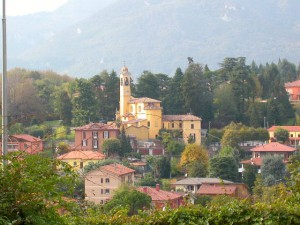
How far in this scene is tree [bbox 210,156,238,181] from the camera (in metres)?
34.0

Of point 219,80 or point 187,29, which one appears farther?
point 187,29

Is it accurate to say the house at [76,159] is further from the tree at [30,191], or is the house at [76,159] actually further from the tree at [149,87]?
the tree at [149,87]

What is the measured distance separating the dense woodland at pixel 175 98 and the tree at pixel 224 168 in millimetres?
10275

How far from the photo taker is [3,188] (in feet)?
17.7

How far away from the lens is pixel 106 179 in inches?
1125

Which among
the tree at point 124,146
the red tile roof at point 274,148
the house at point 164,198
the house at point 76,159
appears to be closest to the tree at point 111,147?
the tree at point 124,146

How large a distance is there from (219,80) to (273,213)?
149ft

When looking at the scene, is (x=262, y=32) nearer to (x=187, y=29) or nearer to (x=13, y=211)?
(x=187, y=29)

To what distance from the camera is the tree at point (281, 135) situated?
140 ft

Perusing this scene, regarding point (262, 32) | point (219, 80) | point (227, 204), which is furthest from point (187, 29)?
point (227, 204)

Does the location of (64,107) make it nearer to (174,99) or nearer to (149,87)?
(149,87)

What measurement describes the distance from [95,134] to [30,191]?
34829 mm

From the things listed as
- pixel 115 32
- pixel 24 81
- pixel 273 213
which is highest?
pixel 115 32

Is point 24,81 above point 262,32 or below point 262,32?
below
